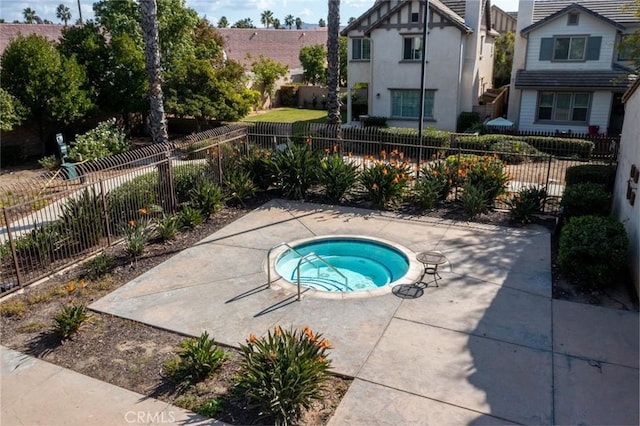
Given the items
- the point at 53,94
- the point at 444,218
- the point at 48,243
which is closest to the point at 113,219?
the point at 48,243

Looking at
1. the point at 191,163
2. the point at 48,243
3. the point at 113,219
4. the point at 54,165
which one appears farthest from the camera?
the point at 54,165

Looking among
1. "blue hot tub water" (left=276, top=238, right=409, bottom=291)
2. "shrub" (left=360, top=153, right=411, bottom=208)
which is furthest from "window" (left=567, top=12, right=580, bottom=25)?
"blue hot tub water" (left=276, top=238, right=409, bottom=291)

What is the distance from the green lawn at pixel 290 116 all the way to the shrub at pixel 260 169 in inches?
684

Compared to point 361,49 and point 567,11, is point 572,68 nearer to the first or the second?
point 567,11

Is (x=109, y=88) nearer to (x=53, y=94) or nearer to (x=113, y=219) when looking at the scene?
(x=53, y=94)

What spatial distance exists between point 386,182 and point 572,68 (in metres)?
16.7

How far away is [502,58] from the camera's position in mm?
33312

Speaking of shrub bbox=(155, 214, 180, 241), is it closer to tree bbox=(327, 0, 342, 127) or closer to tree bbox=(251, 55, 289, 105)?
tree bbox=(327, 0, 342, 127)

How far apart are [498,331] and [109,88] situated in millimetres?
20826

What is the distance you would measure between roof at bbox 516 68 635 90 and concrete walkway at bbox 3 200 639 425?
15.7 m

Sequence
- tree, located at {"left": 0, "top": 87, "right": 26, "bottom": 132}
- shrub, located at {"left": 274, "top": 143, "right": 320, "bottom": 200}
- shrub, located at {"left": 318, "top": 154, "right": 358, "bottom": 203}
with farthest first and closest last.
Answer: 1. tree, located at {"left": 0, "top": 87, "right": 26, "bottom": 132}
2. shrub, located at {"left": 274, "top": 143, "right": 320, "bottom": 200}
3. shrub, located at {"left": 318, "top": 154, "right": 358, "bottom": 203}

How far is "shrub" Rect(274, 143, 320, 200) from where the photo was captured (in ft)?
47.1

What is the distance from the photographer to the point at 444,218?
12898mm

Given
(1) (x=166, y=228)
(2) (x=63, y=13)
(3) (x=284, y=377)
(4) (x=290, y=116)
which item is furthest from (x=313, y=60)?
(2) (x=63, y=13)
